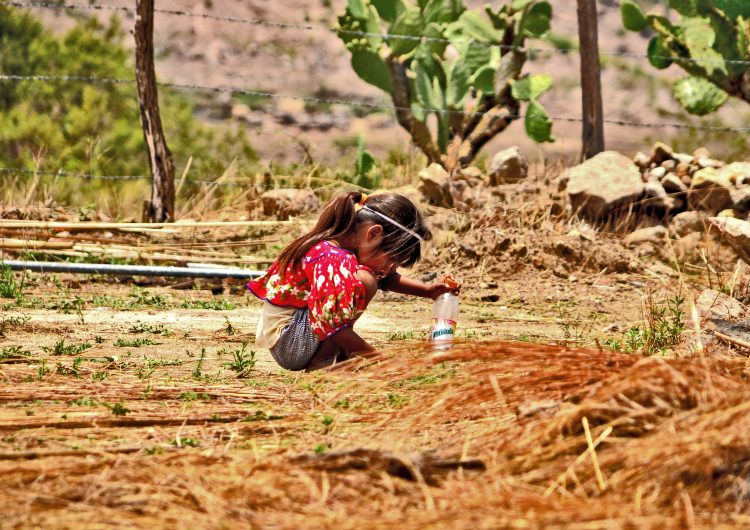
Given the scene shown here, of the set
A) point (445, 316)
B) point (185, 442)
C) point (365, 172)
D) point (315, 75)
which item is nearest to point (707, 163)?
point (365, 172)

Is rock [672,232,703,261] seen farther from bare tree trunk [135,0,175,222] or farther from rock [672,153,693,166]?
bare tree trunk [135,0,175,222]

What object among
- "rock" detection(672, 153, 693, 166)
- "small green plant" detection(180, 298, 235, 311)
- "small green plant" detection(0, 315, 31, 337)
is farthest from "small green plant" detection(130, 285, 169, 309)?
"rock" detection(672, 153, 693, 166)

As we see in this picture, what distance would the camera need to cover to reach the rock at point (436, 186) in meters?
9.09

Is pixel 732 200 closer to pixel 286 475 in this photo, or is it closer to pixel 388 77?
pixel 388 77

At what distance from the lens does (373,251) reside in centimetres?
444

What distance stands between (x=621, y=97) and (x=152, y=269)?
2119 centimetres

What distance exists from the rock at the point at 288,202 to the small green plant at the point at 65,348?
4.47 metres

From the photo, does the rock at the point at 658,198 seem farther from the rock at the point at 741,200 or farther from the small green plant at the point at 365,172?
the small green plant at the point at 365,172

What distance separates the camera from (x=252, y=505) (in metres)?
2.33

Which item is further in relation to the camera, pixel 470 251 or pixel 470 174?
pixel 470 174

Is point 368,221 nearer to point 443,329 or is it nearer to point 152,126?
point 443,329

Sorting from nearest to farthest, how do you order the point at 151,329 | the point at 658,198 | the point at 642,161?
the point at 151,329 < the point at 658,198 < the point at 642,161

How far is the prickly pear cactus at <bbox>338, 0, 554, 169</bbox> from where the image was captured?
1083 cm

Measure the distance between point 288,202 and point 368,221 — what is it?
15.5ft
